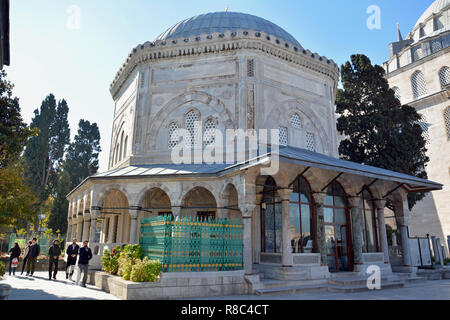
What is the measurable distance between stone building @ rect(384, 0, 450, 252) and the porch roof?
587 inches

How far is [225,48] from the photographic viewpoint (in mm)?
16812

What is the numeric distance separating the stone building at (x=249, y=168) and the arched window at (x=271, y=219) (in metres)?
0.04

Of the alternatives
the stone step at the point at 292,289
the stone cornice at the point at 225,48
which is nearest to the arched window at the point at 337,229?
the stone step at the point at 292,289

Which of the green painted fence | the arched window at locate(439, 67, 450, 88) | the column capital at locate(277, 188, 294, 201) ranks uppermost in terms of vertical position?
the arched window at locate(439, 67, 450, 88)

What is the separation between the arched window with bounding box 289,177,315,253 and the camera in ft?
41.7

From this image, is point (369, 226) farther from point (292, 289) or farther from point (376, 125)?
point (292, 289)

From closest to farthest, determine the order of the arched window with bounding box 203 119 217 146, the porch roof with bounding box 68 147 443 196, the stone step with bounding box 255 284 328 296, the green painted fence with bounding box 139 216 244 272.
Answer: the green painted fence with bounding box 139 216 244 272
the stone step with bounding box 255 284 328 296
the porch roof with bounding box 68 147 443 196
the arched window with bounding box 203 119 217 146

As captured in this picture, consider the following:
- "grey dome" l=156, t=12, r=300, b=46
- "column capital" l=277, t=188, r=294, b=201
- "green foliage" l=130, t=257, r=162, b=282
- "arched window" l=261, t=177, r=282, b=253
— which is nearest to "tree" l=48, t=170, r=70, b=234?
"grey dome" l=156, t=12, r=300, b=46

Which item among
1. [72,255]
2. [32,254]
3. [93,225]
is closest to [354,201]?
[93,225]

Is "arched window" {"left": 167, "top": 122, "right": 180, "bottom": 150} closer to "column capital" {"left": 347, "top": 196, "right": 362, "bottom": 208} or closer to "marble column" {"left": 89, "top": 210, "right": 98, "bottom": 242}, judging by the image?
"marble column" {"left": 89, "top": 210, "right": 98, "bottom": 242}

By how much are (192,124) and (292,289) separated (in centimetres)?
976

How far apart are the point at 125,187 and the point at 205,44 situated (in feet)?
28.4
